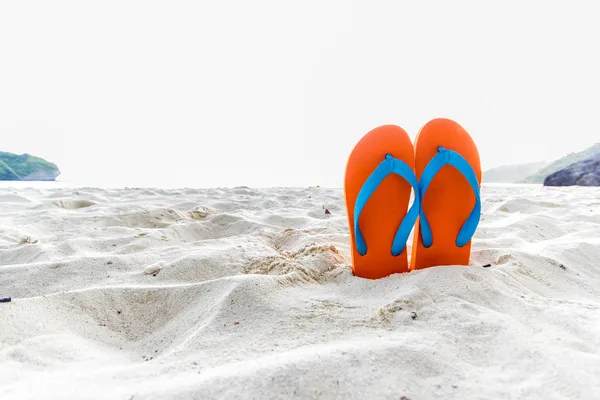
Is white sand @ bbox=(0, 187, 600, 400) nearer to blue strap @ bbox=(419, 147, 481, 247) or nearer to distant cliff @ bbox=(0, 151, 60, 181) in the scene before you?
blue strap @ bbox=(419, 147, 481, 247)

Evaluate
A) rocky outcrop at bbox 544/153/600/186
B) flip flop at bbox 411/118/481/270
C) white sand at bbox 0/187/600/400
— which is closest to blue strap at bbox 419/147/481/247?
flip flop at bbox 411/118/481/270

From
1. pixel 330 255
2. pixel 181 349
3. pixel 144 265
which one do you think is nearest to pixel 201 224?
pixel 144 265

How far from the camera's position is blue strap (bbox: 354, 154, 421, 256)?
0.98 m

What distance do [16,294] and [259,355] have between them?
699 mm

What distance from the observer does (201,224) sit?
172 cm

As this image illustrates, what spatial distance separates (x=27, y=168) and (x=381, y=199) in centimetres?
915

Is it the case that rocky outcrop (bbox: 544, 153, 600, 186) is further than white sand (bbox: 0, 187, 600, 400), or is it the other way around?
rocky outcrop (bbox: 544, 153, 600, 186)

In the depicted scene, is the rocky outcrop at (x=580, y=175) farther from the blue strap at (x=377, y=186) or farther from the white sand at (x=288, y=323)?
the blue strap at (x=377, y=186)

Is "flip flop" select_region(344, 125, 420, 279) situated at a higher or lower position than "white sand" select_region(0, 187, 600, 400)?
higher

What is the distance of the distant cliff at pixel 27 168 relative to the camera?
6965mm

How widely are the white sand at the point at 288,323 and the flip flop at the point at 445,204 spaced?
0.45ft

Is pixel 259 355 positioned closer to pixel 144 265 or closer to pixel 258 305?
pixel 258 305

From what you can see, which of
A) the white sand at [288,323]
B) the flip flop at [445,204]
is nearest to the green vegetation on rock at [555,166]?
the white sand at [288,323]

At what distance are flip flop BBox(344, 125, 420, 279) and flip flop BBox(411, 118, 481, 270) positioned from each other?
0.14 feet
